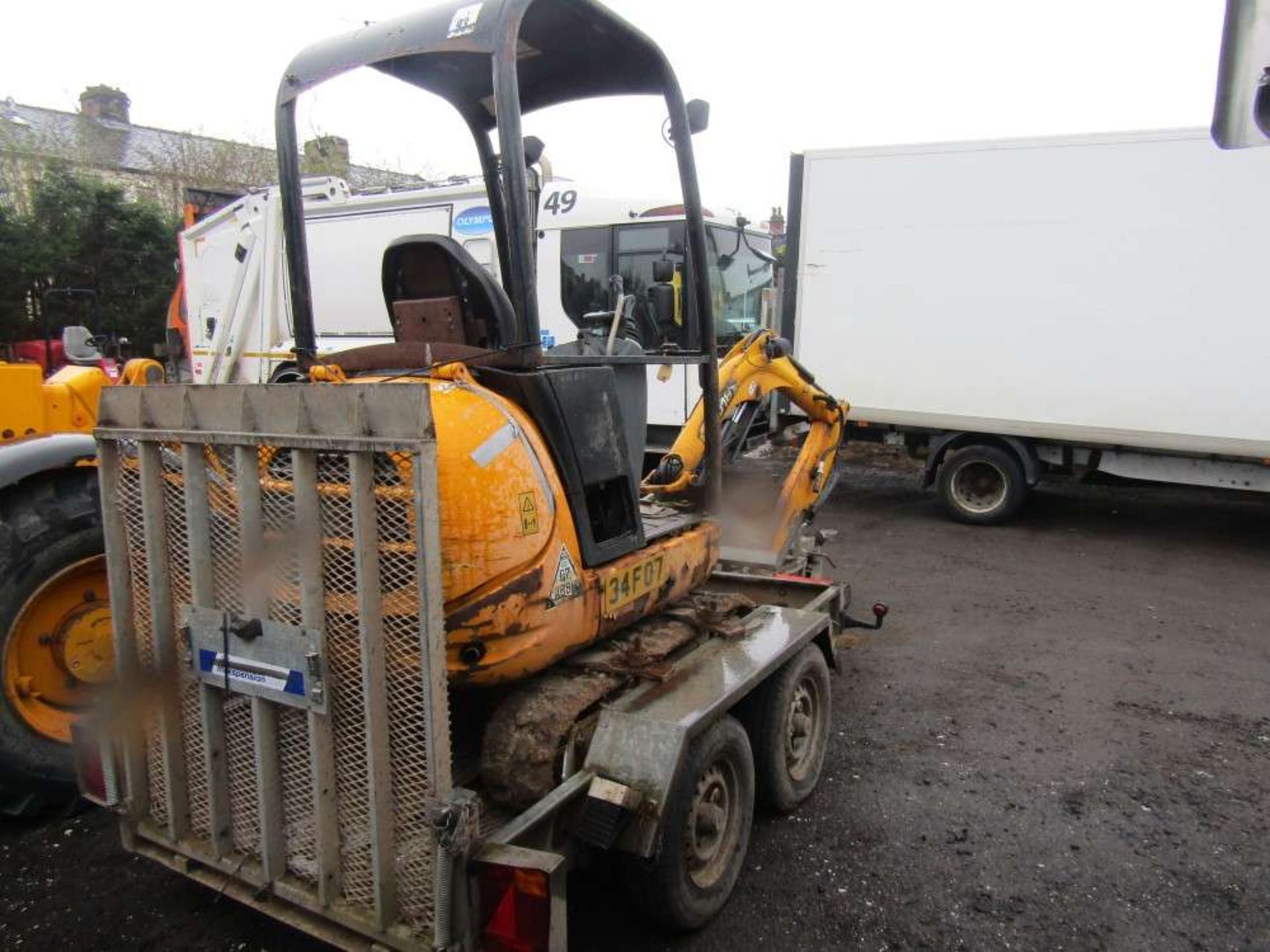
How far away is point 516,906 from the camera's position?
2.10 m

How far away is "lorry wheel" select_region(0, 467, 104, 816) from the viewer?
3342 mm

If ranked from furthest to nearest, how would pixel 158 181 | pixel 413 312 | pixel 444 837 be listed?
pixel 158 181 → pixel 413 312 → pixel 444 837

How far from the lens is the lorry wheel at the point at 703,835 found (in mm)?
2684

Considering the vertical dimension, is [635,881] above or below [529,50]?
below

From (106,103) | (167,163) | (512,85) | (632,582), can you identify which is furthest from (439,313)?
(106,103)

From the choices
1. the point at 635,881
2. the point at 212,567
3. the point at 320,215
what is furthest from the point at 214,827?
the point at 320,215

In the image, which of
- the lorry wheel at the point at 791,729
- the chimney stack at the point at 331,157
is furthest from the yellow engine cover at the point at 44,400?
the chimney stack at the point at 331,157

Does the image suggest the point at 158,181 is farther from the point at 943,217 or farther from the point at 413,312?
the point at 413,312

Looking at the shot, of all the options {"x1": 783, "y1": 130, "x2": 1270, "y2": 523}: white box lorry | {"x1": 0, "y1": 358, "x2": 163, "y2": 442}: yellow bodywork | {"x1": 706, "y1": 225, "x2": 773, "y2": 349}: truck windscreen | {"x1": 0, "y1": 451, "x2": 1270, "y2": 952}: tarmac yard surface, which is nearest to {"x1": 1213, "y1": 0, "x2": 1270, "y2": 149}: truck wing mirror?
{"x1": 0, "y1": 451, "x2": 1270, "y2": 952}: tarmac yard surface

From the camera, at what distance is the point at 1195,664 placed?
5344mm

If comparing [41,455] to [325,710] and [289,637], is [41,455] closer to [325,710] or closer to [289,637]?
[289,637]

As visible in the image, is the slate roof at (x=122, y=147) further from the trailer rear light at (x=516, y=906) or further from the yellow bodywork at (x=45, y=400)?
the trailer rear light at (x=516, y=906)

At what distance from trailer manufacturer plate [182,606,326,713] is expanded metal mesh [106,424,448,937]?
0.03 meters

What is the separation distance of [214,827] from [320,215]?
10.1 metres
